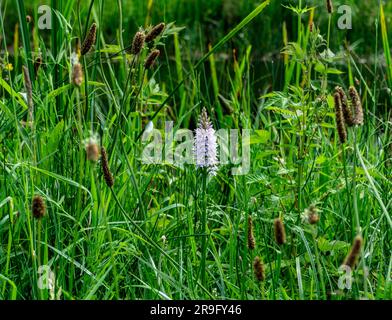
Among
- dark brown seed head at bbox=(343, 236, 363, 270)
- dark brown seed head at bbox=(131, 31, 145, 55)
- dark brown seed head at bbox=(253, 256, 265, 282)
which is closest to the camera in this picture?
dark brown seed head at bbox=(343, 236, 363, 270)

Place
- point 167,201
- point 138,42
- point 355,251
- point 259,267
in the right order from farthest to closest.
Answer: point 167,201
point 138,42
point 259,267
point 355,251

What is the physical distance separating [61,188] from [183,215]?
1.24ft

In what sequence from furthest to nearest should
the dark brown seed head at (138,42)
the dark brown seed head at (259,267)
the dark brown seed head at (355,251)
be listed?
the dark brown seed head at (138,42) → the dark brown seed head at (259,267) → the dark brown seed head at (355,251)

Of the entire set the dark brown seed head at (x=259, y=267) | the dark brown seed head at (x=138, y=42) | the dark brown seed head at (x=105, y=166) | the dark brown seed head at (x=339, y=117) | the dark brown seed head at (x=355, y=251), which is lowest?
the dark brown seed head at (x=259, y=267)

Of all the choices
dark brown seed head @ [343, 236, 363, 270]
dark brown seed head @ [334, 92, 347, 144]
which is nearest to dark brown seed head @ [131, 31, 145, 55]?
dark brown seed head @ [334, 92, 347, 144]

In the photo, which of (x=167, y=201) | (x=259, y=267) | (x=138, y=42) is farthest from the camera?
(x=167, y=201)

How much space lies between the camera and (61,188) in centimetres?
233

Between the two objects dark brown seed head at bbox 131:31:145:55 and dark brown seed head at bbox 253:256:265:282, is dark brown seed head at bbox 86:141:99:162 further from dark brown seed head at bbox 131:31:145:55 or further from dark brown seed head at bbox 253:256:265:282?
dark brown seed head at bbox 131:31:145:55

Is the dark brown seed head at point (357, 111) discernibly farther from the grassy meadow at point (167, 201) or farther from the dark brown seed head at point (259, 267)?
the dark brown seed head at point (259, 267)

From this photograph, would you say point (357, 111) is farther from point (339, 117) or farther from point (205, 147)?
point (205, 147)

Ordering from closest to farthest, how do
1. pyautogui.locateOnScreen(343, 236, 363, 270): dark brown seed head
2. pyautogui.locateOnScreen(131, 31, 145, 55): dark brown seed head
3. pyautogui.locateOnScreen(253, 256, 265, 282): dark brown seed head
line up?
pyautogui.locateOnScreen(343, 236, 363, 270): dark brown seed head, pyautogui.locateOnScreen(253, 256, 265, 282): dark brown seed head, pyautogui.locateOnScreen(131, 31, 145, 55): dark brown seed head

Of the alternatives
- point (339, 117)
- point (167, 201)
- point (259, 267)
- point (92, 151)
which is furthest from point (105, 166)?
point (167, 201)

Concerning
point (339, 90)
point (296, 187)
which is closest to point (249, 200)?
point (296, 187)

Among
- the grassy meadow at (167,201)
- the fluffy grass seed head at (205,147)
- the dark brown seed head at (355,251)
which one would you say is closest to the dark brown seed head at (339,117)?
the grassy meadow at (167,201)
